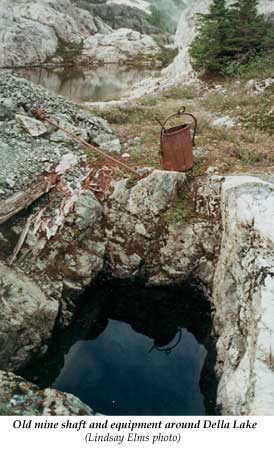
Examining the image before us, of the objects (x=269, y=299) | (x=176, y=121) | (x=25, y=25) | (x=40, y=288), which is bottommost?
(x=40, y=288)

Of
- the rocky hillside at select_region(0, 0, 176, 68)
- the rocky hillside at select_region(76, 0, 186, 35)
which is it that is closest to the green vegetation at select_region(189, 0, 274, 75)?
the rocky hillside at select_region(0, 0, 176, 68)

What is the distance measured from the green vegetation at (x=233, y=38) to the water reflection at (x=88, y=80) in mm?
8206

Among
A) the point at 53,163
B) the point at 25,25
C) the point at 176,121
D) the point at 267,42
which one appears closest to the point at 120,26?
the point at 25,25

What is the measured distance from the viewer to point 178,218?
29.4 ft

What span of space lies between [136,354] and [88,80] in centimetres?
3623

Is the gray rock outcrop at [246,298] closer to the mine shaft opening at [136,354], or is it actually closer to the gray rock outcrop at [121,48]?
the mine shaft opening at [136,354]

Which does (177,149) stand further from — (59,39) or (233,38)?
(59,39)

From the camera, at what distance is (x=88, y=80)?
39.5 m

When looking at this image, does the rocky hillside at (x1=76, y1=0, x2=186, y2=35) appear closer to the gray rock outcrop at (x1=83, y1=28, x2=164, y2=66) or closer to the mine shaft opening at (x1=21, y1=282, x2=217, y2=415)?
the gray rock outcrop at (x1=83, y1=28, x2=164, y2=66)

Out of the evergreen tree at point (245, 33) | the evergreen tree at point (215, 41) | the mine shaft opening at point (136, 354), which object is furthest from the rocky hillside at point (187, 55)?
the mine shaft opening at point (136, 354)

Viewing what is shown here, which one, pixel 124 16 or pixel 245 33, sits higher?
pixel 124 16

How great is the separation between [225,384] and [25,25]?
56.4 m

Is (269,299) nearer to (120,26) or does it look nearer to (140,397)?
(140,397)

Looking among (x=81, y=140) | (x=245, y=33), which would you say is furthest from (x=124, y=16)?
(x=81, y=140)
